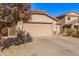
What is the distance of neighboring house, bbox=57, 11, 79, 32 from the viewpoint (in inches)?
410

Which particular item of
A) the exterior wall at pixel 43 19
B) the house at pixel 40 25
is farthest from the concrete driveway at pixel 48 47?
the exterior wall at pixel 43 19

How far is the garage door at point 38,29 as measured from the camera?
34.8 ft

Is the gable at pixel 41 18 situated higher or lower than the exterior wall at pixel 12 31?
higher

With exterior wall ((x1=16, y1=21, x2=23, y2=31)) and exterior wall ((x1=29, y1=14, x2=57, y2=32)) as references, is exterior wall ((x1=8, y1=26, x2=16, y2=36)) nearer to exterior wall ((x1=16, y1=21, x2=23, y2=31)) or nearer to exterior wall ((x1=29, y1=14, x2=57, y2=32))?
exterior wall ((x1=16, y1=21, x2=23, y2=31))

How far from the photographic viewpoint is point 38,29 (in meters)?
10.8

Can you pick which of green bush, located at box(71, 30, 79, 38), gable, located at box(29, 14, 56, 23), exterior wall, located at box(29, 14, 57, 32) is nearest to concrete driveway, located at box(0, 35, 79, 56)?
green bush, located at box(71, 30, 79, 38)

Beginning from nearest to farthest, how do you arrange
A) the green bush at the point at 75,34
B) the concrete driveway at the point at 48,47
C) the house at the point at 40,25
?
1. the concrete driveway at the point at 48,47
2. the green bush at the point at 75,34
3. the house at the point at 40,25

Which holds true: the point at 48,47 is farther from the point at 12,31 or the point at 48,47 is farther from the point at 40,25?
the point at 12,31

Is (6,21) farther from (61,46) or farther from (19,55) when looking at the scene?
(61,46)

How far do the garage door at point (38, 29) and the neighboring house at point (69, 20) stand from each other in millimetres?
484

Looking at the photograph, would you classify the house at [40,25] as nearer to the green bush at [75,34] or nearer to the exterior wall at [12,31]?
the exterior wall at [12,31]

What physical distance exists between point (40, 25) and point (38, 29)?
16 centimetres

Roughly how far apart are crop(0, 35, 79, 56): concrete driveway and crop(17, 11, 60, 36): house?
0.76ft

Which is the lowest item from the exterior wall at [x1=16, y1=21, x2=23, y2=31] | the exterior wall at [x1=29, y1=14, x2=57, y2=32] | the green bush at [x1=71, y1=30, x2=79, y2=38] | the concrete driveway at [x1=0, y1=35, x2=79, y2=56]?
the concrete driveway at [x1=0, y1=35, x2=79, y2=56]
